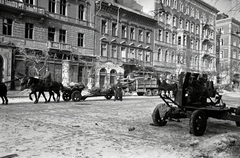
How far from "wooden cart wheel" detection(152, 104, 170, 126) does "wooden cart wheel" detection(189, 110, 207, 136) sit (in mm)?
1093

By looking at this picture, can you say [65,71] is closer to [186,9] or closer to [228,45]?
[186,9]

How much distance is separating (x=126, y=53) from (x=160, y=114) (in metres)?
30.1

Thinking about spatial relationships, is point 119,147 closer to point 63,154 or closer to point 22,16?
point 63,154

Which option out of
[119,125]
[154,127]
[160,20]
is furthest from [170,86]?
[160,20]

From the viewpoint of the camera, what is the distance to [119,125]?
8031 millimetres

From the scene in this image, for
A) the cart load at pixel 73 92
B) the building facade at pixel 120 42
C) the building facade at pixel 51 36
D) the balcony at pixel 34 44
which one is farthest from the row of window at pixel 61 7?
the cart load at pixel 73 92

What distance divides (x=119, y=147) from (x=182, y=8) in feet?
158

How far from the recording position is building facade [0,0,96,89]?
2473 cm

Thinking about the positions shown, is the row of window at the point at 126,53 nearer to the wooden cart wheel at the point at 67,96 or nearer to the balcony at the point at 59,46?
the balcony at the point at 59,46

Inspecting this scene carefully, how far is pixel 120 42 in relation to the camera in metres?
36.5

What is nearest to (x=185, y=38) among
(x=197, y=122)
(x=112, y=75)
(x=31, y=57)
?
(x=112, y=75)

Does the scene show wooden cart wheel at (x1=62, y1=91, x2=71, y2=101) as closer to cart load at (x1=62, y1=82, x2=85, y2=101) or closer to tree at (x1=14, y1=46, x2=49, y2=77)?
cart load at (x1=62, y1=82, x2=85, y2=101)

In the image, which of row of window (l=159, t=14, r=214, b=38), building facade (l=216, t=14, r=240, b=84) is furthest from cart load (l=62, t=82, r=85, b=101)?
building facade (l=216, t=14, r=240, b=84)

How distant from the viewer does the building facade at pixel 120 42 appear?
33781 mm
